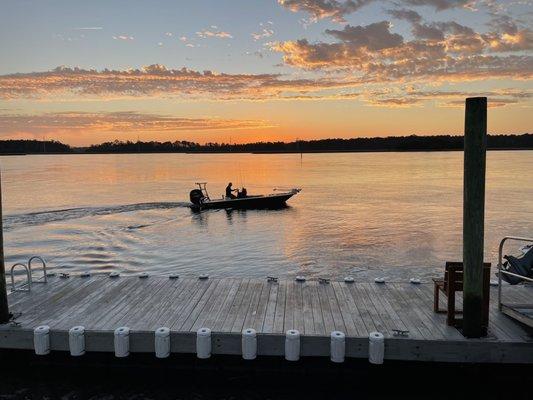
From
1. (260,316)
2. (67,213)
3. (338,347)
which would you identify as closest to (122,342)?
(260,316)

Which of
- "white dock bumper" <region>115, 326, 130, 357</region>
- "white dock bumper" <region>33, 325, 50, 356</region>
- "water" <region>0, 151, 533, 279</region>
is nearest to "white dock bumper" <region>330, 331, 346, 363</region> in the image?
"white dock bumper" <region>115, 326, 130, 357</region>

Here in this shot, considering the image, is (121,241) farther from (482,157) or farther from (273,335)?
(482,157)

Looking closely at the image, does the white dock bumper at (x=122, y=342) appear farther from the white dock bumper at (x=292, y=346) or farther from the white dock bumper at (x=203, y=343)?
the white dock bumper at (x=292, y=346)

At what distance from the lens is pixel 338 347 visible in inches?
279

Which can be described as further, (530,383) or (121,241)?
(121,241)

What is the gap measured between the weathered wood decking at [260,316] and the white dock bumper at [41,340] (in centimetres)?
10

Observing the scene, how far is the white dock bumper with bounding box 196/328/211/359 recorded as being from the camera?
7.30m

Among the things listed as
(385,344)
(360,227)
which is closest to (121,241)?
(360,227)

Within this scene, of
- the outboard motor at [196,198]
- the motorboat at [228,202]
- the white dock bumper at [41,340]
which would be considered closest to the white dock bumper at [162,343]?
the white dock bumper at [41,340]

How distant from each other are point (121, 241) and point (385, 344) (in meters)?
21.2

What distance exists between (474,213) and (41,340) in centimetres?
750

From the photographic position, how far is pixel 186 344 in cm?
746

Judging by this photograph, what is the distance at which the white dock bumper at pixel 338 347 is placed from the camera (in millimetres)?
7078

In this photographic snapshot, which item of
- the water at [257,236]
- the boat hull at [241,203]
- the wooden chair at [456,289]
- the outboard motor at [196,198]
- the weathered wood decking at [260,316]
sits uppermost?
the wooden chair at [456,289]
